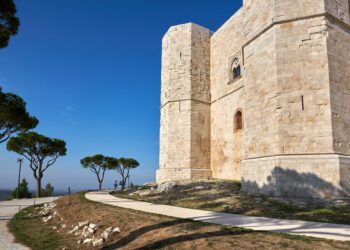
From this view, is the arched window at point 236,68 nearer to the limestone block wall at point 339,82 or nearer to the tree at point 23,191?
the limestone block wall at point 339,82

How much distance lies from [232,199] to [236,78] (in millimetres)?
10110

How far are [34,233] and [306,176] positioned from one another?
414 inches

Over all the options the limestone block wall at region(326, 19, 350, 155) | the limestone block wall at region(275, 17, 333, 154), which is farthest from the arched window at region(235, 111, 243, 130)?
the limestone block wall at region(326, 19, 350, 155)

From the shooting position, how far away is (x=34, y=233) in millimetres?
10492

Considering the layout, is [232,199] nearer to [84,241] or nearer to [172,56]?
[84,241]

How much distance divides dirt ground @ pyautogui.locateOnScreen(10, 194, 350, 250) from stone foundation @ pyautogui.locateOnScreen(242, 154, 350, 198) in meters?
5.33

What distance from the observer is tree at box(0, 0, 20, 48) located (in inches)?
420

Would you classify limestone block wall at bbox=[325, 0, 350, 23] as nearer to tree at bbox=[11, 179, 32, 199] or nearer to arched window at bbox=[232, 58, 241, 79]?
arched window at bbox=[232, 58, 241, 79]

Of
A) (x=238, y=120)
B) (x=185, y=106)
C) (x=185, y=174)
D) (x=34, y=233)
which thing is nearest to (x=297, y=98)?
(x=238, y=120)

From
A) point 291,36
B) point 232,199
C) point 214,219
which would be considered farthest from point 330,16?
point 214,219

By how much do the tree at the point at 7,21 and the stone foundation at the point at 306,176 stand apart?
11.6m

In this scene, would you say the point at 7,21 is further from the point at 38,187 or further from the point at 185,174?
the point at 38,187

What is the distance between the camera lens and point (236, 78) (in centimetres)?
1928

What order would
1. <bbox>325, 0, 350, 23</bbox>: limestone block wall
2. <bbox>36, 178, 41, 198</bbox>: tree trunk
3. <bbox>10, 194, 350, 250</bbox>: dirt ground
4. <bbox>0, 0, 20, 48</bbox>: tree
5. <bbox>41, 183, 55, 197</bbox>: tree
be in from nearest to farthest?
<bbox>10, 194, 350, 250</bbox>: dirt ground → <bbox>0, 0, 20, 48</bbox>: tree → <bbox>325, 0, 350, 23</bbox>: limestone block wall → <bbox>36, 178, 41, 198</bbox>: tree trunk → <bbox>41, 183, 55, 197</bbox>: tree
